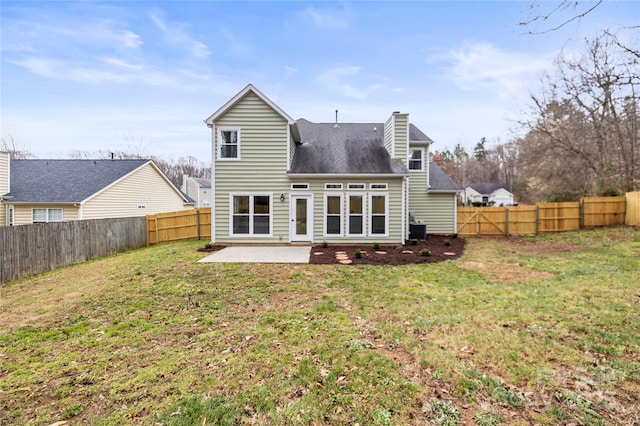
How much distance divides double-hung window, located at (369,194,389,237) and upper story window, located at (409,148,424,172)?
459cm

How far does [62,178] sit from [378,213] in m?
18.6

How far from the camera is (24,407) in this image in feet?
8.91

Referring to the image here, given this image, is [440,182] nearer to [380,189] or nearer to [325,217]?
[380,189]

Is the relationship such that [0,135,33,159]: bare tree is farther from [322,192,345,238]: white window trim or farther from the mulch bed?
the mulch bed

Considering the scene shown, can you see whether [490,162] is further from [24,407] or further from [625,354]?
[24,407]

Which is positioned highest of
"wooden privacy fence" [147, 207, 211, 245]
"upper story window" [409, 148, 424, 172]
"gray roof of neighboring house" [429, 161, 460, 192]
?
"upper story window" [409, 148, 424, 172]

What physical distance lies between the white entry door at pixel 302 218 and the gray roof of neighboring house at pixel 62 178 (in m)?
12.0

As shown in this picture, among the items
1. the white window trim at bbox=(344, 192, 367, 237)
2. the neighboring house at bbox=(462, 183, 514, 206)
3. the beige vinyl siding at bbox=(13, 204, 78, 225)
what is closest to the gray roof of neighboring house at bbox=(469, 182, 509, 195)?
the neighboring house at bbox=(462, 183, 514, 206)

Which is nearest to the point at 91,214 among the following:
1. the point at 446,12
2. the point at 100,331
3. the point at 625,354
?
the point at 100,331

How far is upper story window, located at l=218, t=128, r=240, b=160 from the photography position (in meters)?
11.6

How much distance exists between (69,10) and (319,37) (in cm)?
1036

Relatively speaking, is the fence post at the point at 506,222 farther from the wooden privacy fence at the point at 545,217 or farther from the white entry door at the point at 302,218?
the white entry door at the point at 302,218

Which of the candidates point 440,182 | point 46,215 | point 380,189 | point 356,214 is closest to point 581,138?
point 440,182

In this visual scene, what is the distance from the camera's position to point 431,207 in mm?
15422
